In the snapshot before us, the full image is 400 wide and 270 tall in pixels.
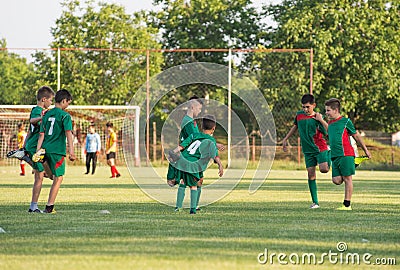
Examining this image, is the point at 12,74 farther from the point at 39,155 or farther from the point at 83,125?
the point at 39,155

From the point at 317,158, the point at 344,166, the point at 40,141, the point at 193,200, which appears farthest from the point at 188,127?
the point at 344,166

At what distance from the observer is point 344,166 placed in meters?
13.8

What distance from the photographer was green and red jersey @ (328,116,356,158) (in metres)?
13.8

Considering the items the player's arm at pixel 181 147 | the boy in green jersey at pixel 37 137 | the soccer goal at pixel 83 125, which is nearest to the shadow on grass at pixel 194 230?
the boy in green jersey at pixel 37 137

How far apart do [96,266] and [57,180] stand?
5.56 meters

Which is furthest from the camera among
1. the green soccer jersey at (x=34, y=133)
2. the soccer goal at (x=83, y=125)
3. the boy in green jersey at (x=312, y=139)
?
the soccer goal at (x=83, y=125)

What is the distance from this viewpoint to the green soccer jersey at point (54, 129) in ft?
41.1

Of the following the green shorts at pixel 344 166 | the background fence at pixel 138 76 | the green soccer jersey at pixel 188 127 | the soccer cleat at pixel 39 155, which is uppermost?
the background fence at pixel 138 76

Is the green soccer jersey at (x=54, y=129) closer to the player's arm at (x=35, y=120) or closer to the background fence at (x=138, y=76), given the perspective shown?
the player's arm at (x=35, y=120)

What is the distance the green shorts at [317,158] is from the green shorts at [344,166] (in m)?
0.33

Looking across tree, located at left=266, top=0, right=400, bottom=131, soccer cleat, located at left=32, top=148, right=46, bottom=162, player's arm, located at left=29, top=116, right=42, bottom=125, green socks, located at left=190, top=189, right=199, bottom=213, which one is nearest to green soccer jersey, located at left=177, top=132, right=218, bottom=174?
green socks, located at left=190, top=189, right=199, bottom=213

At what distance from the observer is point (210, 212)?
13.0 meters

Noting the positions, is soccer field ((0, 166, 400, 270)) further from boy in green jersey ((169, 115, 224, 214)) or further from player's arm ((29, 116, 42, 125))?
player's arm ((29, 116, 42, 125))

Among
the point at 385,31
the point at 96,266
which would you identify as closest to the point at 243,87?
the point at 385,31
